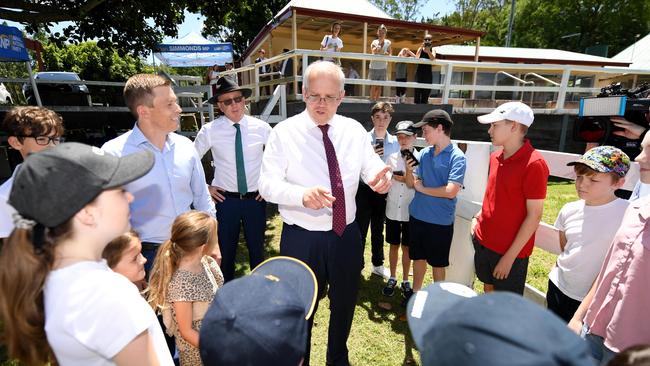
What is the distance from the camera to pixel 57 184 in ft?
3.29

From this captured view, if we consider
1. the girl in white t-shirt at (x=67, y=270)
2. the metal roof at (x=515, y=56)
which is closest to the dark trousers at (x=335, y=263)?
the girl in white t-shirt at (x=67, y=270)

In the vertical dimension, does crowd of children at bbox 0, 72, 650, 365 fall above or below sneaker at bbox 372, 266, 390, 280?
above

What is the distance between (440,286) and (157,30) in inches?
409

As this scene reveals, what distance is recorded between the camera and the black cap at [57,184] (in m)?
0.99

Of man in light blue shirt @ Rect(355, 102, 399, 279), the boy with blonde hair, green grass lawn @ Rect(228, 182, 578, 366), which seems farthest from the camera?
man in light blue shirt @ Rect(355, 102, 399, 279)

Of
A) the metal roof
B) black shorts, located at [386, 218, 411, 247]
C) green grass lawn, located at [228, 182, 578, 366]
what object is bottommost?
green grass lawn, located at [228, 182, 578, 366]

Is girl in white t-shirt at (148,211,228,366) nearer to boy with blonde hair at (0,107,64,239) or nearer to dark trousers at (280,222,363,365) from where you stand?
dark trousers at (280,222,363,365)

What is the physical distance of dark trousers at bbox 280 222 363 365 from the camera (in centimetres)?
235

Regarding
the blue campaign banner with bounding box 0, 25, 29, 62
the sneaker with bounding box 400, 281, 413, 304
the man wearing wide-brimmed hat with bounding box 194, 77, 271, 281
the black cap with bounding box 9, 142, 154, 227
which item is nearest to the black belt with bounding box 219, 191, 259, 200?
the man wearing wide-brimmed hat with bounding box 194, 77, 271, 281

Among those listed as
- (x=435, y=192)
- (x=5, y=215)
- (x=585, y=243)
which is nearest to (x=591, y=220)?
(x=585, y=243)

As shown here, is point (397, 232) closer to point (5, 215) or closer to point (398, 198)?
point (398, 198)

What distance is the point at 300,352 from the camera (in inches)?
44.6

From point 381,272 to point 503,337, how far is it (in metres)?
3.78

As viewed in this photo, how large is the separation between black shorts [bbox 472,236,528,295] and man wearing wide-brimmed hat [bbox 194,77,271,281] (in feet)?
7.28
